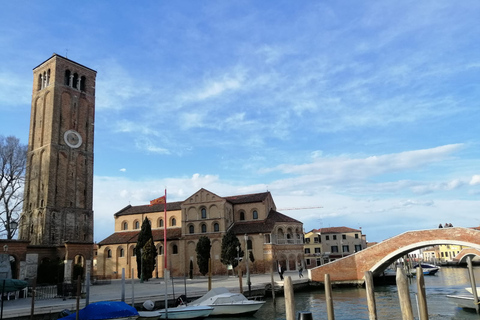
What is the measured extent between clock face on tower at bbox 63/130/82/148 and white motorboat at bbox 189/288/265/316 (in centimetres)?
3046

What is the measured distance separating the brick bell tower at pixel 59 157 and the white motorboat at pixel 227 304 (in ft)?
81.2

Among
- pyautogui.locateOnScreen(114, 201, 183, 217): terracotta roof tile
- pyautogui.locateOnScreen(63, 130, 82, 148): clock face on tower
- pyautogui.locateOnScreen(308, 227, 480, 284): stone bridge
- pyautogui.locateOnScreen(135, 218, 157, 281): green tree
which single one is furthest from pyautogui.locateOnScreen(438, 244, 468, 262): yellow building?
pyautogui.locateOnScreen(63, 130, 82, 148): clock face on tower

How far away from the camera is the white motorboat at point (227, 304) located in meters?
20.9

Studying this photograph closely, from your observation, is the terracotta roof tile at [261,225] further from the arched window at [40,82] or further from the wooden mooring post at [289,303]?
the wooden mooring post at [289,303]

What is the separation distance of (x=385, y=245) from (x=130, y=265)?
105 ft

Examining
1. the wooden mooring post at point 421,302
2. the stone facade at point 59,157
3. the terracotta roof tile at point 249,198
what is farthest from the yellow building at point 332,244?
the wooden mooring post at point 421,302

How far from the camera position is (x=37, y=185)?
42.2 m

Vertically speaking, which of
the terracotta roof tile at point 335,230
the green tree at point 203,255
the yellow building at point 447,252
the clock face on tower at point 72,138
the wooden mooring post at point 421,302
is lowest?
the yellow building at point 447,252

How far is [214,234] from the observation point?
47031mm

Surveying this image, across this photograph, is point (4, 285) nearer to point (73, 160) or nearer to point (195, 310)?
point (195, 310)

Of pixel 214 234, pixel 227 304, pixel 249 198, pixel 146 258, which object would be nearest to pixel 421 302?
pixel 227 304

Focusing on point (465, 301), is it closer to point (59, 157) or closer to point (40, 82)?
point (59, 157)

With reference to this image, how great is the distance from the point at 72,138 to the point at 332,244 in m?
46.0

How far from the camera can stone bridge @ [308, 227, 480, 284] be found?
31.6 metres
